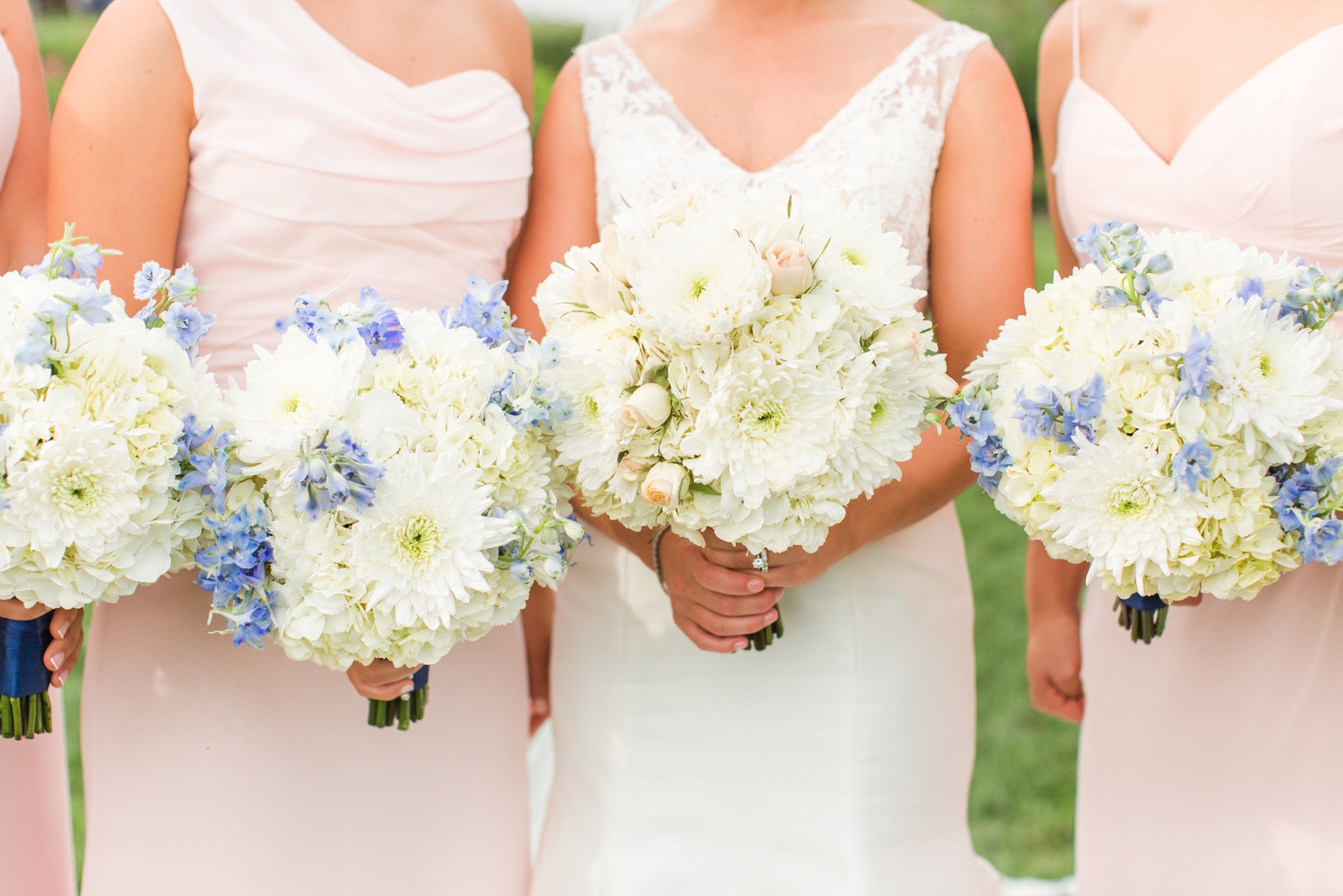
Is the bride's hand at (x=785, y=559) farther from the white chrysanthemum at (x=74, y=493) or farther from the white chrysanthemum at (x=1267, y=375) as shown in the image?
the white chrysanthemum at (x=74, y=493)

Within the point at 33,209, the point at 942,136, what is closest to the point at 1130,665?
the point at 942,136

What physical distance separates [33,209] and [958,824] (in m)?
2.56

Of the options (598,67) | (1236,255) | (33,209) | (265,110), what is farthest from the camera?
(598,67)

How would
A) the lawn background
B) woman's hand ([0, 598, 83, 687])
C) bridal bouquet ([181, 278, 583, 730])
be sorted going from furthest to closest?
the lawn background < woman's hand ([0, 598, 83, 687]) < bridal bouquet ([181, 278, 583, 730])

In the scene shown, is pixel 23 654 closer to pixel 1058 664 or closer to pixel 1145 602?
pixel 1145 602

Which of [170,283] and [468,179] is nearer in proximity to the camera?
[170,283]

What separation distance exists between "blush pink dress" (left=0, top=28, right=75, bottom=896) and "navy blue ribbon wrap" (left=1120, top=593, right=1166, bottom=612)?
2.28 m

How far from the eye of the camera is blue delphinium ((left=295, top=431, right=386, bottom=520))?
1842 millimetres

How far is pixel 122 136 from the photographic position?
7.84 ft

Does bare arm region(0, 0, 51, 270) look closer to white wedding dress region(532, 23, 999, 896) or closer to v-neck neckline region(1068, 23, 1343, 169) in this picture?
white wedding dress region(532, 23, 999, 896)

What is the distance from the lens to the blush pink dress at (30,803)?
2676 millimetres

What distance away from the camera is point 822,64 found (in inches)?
114

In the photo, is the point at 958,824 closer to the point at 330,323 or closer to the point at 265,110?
the point at 330,323

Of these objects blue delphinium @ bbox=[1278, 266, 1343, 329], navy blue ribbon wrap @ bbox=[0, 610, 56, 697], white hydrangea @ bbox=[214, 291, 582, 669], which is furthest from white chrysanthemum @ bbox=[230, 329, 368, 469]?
blue delphinium @ bbox=[1278, 266, 1343, 329]
